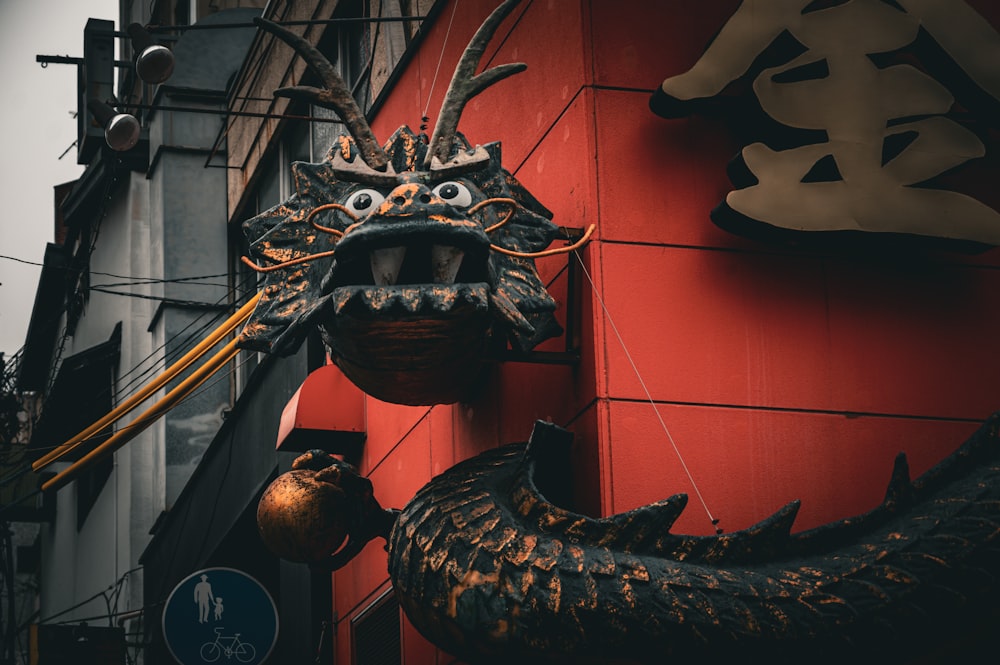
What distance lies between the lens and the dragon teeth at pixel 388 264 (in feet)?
19.5

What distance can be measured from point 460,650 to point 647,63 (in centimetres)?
305

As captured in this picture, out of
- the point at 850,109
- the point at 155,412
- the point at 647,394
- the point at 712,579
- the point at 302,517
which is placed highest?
the point at 850,109

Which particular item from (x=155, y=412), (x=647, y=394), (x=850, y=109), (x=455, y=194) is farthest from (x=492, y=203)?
(x=155, y=412)

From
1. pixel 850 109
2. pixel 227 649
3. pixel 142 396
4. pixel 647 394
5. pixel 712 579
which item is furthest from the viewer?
pixel 142 396

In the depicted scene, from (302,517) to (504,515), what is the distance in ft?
3.90

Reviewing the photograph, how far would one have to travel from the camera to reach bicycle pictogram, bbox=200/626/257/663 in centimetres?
1082

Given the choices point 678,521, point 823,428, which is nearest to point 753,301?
point 823,428

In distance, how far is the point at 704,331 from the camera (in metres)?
6.68

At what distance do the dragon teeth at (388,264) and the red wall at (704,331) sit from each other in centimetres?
108

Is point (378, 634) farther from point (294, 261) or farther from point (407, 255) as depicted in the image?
point (407, 255)

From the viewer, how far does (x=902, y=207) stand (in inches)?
264

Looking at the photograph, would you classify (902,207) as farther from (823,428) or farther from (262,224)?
(262,224)

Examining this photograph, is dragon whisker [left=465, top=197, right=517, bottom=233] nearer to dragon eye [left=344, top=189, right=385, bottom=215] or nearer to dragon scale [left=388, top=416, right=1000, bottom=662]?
dragon eye [left=344, top=189, right=385, bottom=215]

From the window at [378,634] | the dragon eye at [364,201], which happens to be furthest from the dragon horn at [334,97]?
the window at [378,634]
